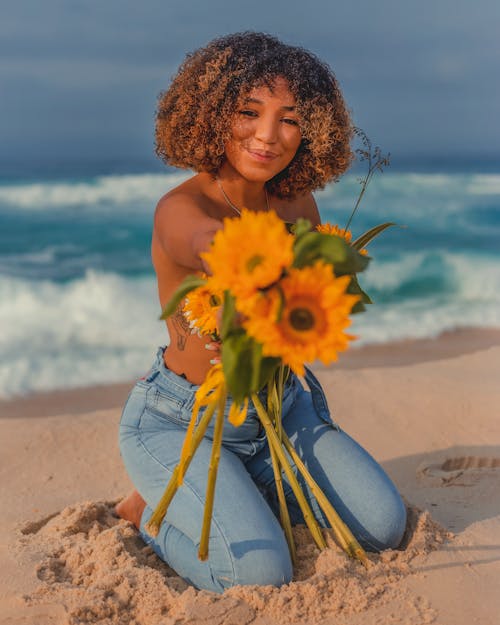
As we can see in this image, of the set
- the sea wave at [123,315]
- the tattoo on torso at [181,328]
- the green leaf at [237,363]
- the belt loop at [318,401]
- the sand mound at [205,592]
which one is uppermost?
the green leaf at [237,363]

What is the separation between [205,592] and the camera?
2223mm

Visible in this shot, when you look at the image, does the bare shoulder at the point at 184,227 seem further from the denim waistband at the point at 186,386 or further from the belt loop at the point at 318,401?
the belt loop at the point at 318,401

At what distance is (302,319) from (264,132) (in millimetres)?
1146

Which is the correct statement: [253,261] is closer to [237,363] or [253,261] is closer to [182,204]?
[237,363]

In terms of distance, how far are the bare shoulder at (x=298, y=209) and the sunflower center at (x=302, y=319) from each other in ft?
4.51

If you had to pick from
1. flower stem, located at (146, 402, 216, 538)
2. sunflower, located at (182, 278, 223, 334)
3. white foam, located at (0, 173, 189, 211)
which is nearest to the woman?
flower stem, located at (146, 402, 216, 538)

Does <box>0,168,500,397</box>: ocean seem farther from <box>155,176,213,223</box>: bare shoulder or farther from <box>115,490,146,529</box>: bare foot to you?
<box>115,490,146,529</box>: bare foot

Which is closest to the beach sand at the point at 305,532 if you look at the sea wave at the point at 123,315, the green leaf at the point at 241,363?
the sea wave at the point at 123,315

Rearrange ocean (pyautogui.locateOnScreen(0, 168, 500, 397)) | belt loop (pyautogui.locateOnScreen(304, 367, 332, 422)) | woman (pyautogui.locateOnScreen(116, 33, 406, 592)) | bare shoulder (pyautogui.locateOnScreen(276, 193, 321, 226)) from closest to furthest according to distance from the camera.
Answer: woman (pyautogui.locateOnScreen(116, 33, 406, 592)) < belt loop (pyautogui.locateOnScreen(304, 367, 332, 422)) < bare shoulder (pyautogui.locateOnScreen(276, 193, 321, 226)) < ocean (pyautogui.locateOnScreen(0, 168, 500, 397))

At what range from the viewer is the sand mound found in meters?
2.11

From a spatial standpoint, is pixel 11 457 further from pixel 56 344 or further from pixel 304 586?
pixel 56 344

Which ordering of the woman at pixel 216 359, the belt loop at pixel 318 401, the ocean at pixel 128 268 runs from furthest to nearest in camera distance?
the ocean at pixel 128 268, the belt loop at pixel 318 401, the woman at pixel 216 359

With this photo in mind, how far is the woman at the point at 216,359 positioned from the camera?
237cm

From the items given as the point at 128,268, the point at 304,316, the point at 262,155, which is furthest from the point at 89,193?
the point at 304,316
